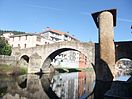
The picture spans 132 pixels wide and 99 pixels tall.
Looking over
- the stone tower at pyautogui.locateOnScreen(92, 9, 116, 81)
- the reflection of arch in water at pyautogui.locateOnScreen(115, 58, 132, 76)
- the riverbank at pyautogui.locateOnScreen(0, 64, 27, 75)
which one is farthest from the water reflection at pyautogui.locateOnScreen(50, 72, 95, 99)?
the reflection of arch in water at pyautogui.locateOnScreen(115, 58, 132, 76)

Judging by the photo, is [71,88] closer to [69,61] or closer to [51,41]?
[51,41]

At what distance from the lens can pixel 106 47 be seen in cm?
2972

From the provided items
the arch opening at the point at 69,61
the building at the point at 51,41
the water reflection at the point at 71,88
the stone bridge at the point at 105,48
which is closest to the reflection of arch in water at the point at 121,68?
the arch opening at the point at 69,61

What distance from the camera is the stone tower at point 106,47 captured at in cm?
2922

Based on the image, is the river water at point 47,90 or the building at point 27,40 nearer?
the river water at point 47,90

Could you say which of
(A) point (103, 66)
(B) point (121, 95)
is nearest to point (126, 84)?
(B) point (121, 95)

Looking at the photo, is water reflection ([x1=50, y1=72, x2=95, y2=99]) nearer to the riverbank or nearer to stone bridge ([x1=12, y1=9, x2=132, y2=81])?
stone bridge ([x1=12, y1=9, x2=132, y2=81])

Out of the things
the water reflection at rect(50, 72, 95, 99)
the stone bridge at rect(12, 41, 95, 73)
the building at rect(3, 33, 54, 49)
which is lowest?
the water reflection at rect(50, 72, 95, 99)

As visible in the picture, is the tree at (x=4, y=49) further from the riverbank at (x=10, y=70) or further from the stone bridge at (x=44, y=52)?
the riverbank at (x=10, y=70)

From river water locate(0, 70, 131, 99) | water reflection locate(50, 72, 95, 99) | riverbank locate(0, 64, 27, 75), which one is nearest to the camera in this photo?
river water locate(0, 70, 131, 99)

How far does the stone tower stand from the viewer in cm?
2922

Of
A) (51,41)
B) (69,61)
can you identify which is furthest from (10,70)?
(69,61)

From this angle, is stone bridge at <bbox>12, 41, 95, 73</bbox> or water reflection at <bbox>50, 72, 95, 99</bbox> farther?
stone bridge at <bbox>12, 41, 95, 73</bbox>

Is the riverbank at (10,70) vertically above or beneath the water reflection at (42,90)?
above
